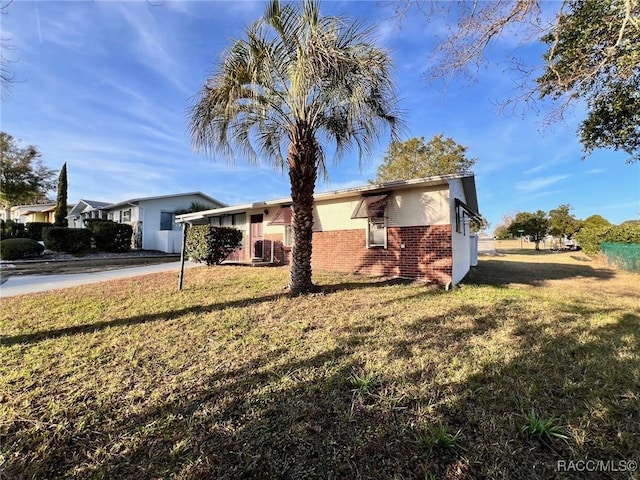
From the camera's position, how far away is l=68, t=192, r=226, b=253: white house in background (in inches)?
928

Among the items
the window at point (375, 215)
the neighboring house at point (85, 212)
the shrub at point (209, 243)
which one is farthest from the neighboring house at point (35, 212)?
the window at point (375, 215)

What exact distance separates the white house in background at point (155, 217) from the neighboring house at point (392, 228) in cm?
1313

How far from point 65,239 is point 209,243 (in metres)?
14.3

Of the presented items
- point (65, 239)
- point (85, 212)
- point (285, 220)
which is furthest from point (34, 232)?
point (285, 220)

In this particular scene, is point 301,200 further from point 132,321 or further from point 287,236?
point 287,236

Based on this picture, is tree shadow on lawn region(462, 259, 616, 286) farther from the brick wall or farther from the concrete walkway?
the concrete walkway

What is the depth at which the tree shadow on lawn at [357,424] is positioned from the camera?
2.33 meters

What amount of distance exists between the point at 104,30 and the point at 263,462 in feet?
30.6

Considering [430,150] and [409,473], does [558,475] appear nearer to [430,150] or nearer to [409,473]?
[409,473]

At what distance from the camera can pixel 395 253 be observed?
10727 mm

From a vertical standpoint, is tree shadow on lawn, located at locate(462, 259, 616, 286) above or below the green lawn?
above

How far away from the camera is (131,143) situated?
17609mm

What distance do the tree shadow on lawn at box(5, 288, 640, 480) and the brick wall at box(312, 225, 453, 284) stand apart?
572 centimetres
